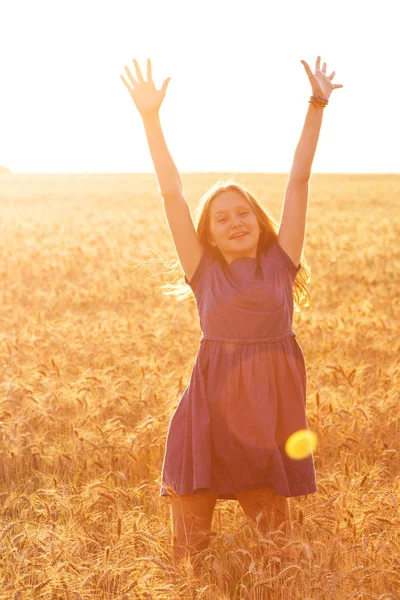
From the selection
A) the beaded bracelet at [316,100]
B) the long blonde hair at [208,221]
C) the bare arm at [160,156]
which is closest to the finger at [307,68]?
the beaded bracelet at [316,100]

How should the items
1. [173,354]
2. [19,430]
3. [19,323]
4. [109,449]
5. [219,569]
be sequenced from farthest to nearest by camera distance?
[19,323]
[173,354]
[19,430]
[109,449]
[219,569]

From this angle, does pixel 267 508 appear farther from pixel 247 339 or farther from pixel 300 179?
pixel 300 179

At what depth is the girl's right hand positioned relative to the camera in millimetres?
3477

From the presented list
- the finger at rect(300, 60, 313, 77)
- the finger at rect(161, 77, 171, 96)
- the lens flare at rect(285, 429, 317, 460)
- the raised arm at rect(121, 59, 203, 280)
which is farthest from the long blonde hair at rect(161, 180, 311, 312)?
the lens flare at rect(285, 429, 317, 460)

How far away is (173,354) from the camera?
6.72m

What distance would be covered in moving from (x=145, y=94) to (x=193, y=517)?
1889 mm

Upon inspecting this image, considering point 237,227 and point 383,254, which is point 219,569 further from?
point 383,254

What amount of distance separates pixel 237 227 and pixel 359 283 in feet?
26.4

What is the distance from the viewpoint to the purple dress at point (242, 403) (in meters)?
3.28

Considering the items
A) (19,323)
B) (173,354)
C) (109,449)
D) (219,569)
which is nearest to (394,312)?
(173,354)

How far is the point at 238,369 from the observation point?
10.9ft

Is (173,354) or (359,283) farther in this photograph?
(359,283)

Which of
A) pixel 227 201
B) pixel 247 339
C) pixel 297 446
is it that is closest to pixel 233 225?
pixel 227 201

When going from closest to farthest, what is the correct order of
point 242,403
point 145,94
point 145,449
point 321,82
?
point 242,403 < point 145,94 < point 321,82 < point 145,449
